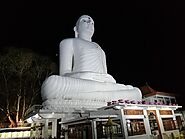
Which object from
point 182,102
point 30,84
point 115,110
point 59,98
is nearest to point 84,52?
point 59,98

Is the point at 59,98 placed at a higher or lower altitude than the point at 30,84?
lower

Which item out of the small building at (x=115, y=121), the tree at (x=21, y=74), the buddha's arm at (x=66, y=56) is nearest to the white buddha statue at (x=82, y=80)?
the buddha's arm at (x=66, y=56)

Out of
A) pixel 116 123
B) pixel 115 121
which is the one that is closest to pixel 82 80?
pixel 115 121

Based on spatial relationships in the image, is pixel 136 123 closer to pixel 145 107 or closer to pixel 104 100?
pixel 145 107

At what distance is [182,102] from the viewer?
41.8ft

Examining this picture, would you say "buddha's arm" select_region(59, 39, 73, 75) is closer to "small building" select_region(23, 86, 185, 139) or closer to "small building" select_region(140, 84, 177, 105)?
"small building" select_region(23, 86, 185, 139)

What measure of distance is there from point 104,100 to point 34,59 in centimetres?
580

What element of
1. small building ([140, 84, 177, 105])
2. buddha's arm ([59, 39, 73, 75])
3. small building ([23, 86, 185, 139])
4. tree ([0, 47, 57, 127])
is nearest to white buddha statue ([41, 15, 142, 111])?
buddha's arm ([59, 39, 73, 75])

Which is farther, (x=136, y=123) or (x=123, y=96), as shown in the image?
(x=123, y=96)

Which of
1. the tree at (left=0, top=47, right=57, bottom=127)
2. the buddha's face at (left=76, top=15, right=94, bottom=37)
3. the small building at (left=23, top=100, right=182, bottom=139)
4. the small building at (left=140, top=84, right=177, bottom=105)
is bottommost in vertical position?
the small building at (left=23, top=100, right=182, bottom=139)

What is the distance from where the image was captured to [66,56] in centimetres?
876

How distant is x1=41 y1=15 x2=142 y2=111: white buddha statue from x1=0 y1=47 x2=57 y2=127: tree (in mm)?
3000

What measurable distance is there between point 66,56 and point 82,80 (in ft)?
6.67

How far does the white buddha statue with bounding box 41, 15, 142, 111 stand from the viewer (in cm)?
669
